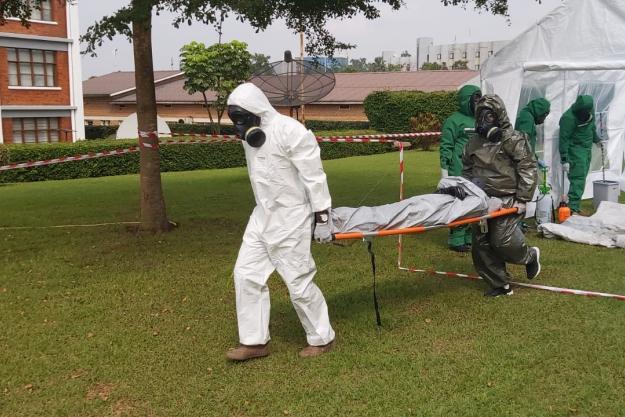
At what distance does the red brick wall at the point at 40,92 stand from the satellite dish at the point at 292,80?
2190 centimetres

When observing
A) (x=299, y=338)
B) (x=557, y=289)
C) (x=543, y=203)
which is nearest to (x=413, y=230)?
(x=299, y=338)

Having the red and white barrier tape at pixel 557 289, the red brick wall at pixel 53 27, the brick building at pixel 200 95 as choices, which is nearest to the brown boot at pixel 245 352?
the red and white barrier tape at pixel 557 289

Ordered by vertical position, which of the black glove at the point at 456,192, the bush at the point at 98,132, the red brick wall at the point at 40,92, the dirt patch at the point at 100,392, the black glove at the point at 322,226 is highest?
the red brick wall at the point at 40,92

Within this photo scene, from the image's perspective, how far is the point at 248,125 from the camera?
454 cm

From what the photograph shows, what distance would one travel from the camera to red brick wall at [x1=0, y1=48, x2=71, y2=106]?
29844 millimetres

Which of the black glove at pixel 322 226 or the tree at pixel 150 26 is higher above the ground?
the tree at pixel 150 26

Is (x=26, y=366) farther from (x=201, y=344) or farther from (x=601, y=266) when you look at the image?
(x=601, y=266)

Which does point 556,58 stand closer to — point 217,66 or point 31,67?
point 31,67

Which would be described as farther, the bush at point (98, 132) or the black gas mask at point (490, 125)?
the bush at point (98, 132)

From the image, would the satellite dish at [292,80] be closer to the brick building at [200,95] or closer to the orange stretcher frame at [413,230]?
the orange stretcher frame at [413,230]

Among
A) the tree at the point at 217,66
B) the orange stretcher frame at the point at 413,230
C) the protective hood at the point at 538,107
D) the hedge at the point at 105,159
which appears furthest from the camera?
the tree at the point at 217,66

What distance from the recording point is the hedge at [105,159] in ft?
63.4

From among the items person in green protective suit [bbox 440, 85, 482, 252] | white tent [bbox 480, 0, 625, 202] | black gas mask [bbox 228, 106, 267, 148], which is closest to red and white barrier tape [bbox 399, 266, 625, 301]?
person in green protective suit [bbox 440, 85, 482, 252]

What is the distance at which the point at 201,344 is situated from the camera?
201 inches
